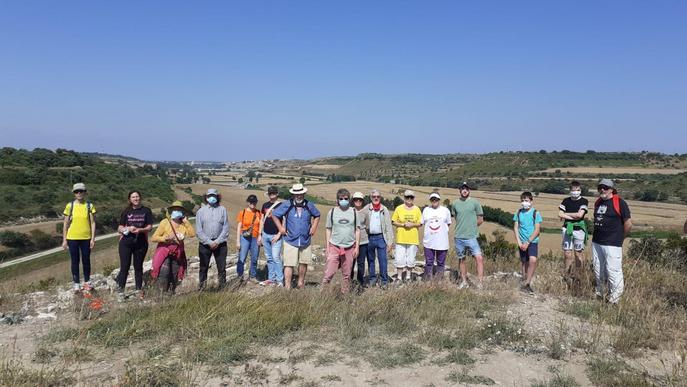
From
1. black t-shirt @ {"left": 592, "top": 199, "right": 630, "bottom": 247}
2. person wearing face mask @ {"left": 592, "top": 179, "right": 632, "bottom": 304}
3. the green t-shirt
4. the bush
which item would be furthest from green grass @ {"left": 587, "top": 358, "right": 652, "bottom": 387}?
the bush

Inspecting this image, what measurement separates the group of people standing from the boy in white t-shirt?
0.02m

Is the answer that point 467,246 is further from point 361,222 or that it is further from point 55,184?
point 55,184

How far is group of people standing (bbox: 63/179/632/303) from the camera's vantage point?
588 cm

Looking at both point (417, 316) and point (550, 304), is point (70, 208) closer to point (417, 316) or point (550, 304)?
point (417, 316)

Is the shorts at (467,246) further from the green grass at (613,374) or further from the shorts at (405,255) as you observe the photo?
the green grass at (613,374)

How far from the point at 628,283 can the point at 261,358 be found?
5566 mm

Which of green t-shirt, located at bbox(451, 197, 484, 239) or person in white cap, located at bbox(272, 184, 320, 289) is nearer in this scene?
person in white cap, located at bbox(272, 184, 320, 289)

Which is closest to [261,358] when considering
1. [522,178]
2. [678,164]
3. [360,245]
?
[360,245]

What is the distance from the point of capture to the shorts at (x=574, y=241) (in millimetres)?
6973

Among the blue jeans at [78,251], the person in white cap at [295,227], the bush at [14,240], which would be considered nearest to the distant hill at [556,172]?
the person in white cap at [295,227]

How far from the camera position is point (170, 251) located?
19.2ft

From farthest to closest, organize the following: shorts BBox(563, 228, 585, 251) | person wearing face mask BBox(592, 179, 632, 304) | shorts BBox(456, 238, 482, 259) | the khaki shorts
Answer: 1. shorts BBox(563, 228, 585, 251)
2. shorts BBox(456, 238, 482, 259)
3. the khaki shorts
4. person wearing face mask BBox(592, 179, 632, 304)

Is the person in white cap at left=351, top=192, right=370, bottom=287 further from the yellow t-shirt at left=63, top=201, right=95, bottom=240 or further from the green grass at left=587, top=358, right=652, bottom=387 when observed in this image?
the yellow t-shirt at left=63, top=201, right=95, bottom=240

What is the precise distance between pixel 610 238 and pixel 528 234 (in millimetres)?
1164
